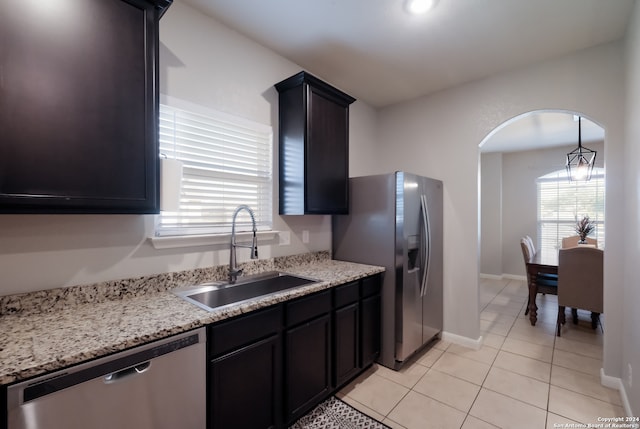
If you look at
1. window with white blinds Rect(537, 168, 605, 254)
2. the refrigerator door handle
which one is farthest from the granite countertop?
window with white blinds Rect(537, 168, 605, 254)

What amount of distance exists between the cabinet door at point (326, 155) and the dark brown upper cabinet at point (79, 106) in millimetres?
1133

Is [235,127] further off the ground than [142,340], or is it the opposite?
[235,127]

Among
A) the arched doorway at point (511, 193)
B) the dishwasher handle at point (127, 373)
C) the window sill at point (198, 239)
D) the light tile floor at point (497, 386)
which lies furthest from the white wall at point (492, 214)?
the dishwasher handle at point (127, 373)

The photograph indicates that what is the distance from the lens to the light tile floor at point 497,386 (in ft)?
6.10

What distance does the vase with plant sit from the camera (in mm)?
4117

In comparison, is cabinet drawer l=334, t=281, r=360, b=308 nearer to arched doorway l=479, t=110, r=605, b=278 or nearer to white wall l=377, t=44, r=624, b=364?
white wall l=377, t=44, r=624, b=364

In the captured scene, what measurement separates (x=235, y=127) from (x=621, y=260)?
9.94 feet

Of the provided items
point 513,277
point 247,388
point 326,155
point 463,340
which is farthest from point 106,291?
point 513,277

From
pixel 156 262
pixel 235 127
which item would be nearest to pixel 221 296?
pixel 156 262

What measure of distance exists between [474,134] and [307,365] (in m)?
2.59

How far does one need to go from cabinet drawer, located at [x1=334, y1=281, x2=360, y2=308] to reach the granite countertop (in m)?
0.37

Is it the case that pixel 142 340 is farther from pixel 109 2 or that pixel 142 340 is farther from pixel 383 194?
pixel 383 194

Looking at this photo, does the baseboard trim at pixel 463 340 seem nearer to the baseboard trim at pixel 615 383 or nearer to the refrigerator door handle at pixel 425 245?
the refrigerator door handle at pixel 425 245

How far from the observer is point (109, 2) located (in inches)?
51.6
